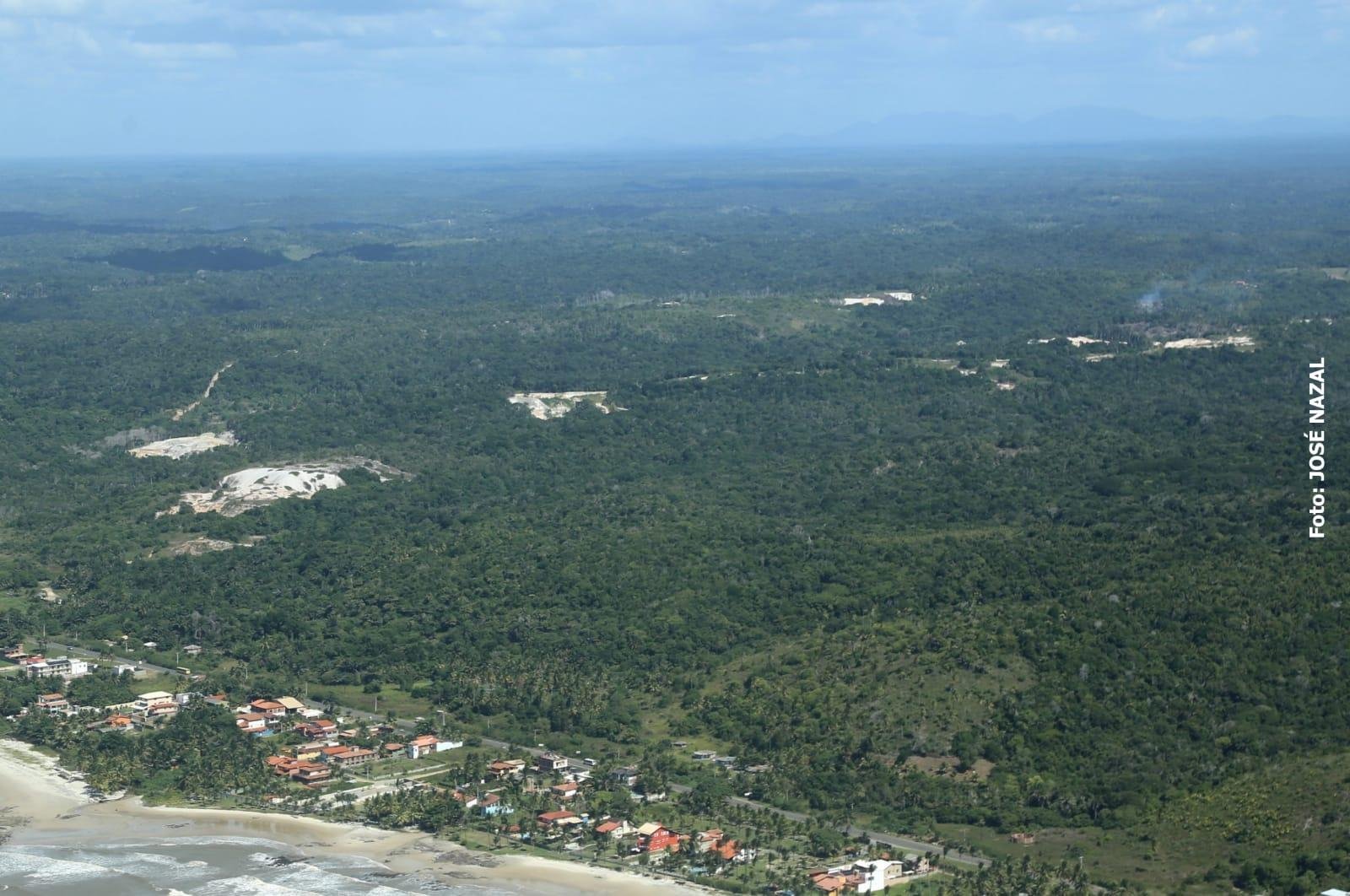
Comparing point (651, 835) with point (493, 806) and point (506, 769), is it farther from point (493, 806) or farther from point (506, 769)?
point (506, 769)

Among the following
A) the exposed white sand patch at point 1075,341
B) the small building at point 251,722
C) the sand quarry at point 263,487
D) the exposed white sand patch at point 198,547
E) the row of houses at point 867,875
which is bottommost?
the small building at point 251,722

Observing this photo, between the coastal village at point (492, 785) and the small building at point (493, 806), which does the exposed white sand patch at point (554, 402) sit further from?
the small building at point (493, 806)

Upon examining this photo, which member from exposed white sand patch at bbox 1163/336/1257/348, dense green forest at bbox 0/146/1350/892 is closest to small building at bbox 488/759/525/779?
dense green forest at bbox 0/146/1350/892

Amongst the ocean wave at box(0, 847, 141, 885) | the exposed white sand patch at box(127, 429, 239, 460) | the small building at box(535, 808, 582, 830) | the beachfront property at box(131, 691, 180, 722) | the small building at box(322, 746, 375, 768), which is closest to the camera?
the ocean wave at box(0, 847, 141, 885)

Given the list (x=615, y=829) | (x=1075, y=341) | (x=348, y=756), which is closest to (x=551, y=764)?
(x=615, y=829)

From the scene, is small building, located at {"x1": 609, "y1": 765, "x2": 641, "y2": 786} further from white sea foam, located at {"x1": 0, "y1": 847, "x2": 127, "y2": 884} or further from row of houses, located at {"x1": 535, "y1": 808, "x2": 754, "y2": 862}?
white sea foam, located at {"x1": 0, "y1": 847, "x2": 127, "y2": 884}

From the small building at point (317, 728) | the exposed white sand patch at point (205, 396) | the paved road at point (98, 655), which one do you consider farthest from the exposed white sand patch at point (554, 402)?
the small building at point (317, 728)

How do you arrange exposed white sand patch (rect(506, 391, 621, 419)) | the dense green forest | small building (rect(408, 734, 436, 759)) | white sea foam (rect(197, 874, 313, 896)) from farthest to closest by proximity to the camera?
exposed white sand patch (rect(506, 391, 621, 419)) < small building (rect(408, 734, 436, 759)) < the dense green forest < white sea foam (rect(197, 874, 313, 896))
